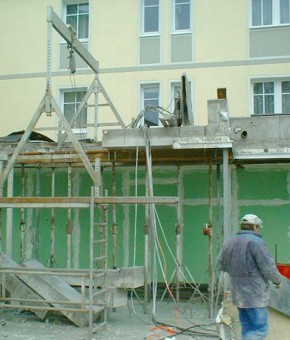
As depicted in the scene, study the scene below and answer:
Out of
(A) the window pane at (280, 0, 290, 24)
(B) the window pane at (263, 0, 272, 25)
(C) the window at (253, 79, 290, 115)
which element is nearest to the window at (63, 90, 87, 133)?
(C) the window at (253, 79, 290, 115)

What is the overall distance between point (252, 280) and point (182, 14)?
1129 cm

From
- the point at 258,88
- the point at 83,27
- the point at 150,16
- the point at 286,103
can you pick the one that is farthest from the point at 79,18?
the point at 286,103

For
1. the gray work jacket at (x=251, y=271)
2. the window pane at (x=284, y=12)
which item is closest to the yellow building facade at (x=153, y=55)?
the window pane at (x=284, y=12)

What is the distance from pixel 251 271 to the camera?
6215 mm

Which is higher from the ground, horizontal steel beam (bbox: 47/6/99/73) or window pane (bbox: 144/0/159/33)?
window pane (bbox: 144/0/159/33)

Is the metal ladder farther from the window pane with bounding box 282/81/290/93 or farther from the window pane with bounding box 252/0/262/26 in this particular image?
the window pane with bounding box 252/0/262/26

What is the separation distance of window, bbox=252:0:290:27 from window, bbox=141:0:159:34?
2925 mm

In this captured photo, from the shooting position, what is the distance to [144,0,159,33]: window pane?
1581cm

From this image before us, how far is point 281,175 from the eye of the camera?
12.7 meters

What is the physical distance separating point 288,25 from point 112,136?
316 inches

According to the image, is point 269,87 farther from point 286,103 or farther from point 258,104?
point 286,103

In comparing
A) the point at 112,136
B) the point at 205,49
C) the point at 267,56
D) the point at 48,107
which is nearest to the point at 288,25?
the point at 267,56

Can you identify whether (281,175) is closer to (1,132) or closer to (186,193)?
(186,193)

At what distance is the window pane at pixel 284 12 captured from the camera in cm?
1502
